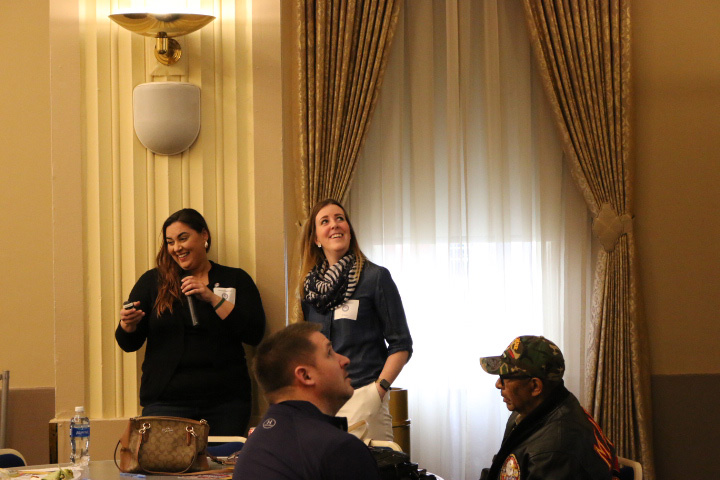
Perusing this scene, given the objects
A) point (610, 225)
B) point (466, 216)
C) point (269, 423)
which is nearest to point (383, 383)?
point (269, 423)

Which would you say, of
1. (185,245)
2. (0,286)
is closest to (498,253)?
(185,245)

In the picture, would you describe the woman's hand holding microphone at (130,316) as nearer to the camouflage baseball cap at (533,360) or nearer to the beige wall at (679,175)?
the camouflage baseball cap at (533,360)

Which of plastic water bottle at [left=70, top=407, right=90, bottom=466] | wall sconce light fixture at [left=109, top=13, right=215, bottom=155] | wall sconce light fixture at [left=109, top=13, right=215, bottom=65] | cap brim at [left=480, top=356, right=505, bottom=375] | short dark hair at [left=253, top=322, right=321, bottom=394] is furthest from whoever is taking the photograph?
wall sconce light fixture at [left=109, top=13, right=215, bottom=155]

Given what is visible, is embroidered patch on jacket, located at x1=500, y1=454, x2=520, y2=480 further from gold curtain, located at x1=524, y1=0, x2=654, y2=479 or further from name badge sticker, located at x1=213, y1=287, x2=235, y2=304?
gold curtain, located at x1=524, y1=0, x2=654, y2=479

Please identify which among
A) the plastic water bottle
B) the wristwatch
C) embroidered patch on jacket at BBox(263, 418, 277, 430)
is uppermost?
embroidered patch on jacket at BBox(263, 418, 277, 430)

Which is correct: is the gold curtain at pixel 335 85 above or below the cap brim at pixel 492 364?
above

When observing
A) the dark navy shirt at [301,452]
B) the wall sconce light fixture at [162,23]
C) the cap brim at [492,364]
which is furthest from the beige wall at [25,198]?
the dark navy shirt at [301,452]

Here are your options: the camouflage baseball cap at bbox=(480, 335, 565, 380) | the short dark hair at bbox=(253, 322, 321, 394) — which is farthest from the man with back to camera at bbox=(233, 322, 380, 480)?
the camouflage baseball cap at bbox=(480, 335, 565, 380)

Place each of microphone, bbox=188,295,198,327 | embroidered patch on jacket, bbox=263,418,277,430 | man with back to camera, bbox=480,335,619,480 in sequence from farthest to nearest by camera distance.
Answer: microphone, bbox=188,295,198,327 < man with back to camera, bbox=480,335,619,480 < embroidered patch on jacket, bbox=263,418,277,430

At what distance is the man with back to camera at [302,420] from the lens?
1.78 m

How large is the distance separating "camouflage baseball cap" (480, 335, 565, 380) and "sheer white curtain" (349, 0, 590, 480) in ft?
7.54

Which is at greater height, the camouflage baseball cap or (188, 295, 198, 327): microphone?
(188, 295, 198, 327): microphone

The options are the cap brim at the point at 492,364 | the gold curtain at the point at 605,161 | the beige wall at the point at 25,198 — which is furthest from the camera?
the gold curtain at the point at 605,161

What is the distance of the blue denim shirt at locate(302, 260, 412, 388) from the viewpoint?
3.65m
